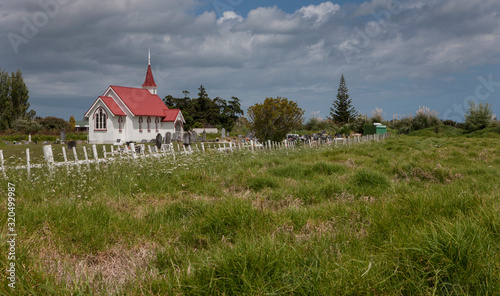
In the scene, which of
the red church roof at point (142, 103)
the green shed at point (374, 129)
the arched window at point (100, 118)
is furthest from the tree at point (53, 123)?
the green shed at point (374, 129)

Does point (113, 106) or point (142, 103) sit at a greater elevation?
point (142, 103)

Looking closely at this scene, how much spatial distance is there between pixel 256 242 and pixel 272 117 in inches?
846

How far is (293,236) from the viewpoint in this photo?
3.41 meters

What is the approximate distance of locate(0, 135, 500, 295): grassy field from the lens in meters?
2.30

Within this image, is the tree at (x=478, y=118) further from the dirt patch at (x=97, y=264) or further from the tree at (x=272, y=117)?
the dirt patch at (x=97, y=264)

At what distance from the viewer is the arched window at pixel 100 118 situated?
43.0 m

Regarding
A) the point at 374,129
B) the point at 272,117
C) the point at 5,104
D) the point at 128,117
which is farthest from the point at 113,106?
the point at 374,129

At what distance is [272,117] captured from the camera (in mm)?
24109

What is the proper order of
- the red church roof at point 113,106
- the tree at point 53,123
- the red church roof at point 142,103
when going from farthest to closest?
the tree at point 53,123, the red church roof at point 142,103, the red church roof at point 113,106

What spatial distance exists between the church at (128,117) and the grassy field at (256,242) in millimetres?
38776

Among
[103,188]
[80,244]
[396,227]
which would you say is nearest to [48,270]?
[80,244]

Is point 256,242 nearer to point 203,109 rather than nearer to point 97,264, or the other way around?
point 97,264

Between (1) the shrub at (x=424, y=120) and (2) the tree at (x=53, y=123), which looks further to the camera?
(2) the tree at (x=53, y=123)

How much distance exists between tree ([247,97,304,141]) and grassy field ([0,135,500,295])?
17.8 metres
